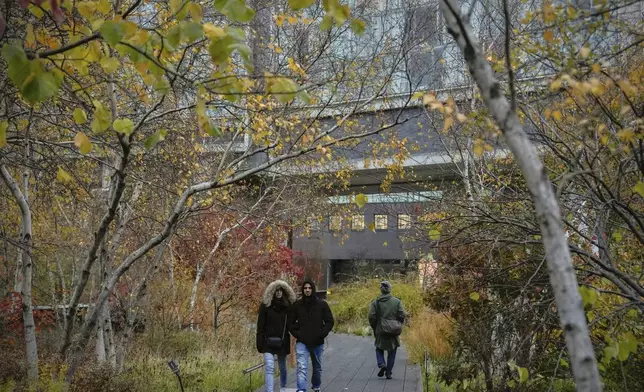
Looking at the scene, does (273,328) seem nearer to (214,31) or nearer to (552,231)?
(214,31)

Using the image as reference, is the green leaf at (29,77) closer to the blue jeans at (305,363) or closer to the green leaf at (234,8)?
the green leaf at (234,8)

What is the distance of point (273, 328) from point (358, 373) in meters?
3.54

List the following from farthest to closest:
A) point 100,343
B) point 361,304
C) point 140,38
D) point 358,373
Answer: point 361,304
point 358,373
point 100,343
point 140,38

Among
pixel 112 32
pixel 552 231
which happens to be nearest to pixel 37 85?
pixel 112 32

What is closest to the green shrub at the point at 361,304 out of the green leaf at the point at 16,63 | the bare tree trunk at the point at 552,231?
the green leaf at the point at 16,63

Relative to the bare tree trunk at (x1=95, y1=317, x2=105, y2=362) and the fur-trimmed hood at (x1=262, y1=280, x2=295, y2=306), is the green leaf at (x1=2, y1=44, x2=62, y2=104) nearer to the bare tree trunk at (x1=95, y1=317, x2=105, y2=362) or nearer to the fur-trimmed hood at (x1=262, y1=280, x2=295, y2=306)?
the fur-trimmed hood at (x1=262, y1=280, x2=295, y2=306)

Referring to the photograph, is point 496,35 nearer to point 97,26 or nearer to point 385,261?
point 97,26

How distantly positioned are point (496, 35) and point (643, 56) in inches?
175

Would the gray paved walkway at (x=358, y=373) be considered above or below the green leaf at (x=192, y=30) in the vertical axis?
Result: below

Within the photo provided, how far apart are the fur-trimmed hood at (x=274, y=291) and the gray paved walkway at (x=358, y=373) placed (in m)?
1.37

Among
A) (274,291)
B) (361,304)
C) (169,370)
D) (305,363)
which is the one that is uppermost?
(274,291)

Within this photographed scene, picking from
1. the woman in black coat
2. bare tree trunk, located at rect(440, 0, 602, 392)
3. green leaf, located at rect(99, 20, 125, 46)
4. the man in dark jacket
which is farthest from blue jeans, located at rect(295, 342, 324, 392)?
bare tree trunk, located at rect(440, 0, 602, 392)

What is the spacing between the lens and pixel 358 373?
11.4m

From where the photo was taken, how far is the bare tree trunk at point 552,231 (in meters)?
1.83
